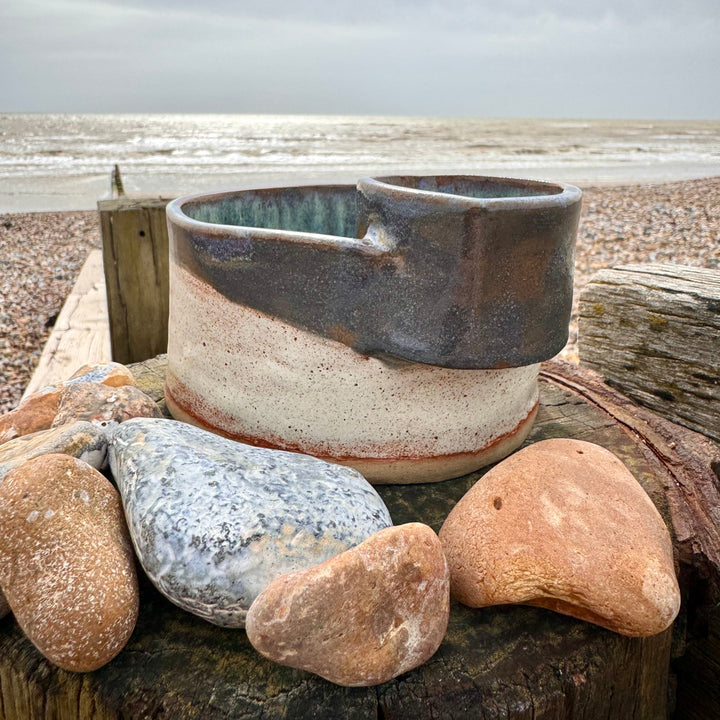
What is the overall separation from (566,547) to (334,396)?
59 cm

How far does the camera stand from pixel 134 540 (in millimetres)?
1171

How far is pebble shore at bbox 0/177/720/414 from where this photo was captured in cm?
538

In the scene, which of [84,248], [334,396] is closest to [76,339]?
[334,396]

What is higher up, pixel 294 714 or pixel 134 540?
pixel 134 540

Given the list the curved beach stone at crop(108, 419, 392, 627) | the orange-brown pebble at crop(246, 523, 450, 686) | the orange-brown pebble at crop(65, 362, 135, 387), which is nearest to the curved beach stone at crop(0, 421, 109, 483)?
the curved beach stone at crop(108, 419, 392, 627)

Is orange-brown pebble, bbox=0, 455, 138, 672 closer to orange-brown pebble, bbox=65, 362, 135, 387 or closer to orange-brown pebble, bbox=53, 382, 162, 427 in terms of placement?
orange-brown pebble, bbox=53, 382, 162, 427

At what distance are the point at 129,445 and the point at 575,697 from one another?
3.05 ft

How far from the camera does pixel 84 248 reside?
8492 millimetres

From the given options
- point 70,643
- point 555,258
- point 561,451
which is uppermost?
point 555,258

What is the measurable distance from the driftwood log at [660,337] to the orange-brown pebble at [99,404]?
168 cm

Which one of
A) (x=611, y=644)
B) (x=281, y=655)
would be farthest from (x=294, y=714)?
(x=611, y=644)

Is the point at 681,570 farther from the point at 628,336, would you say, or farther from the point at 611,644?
the point at 628,336

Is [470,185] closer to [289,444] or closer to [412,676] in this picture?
[289,444]

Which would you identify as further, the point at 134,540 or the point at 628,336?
the point at 628,336
